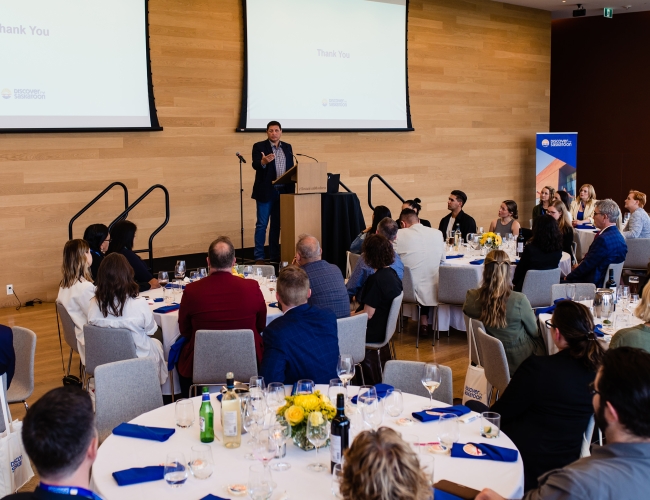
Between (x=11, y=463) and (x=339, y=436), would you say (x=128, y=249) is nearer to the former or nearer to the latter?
(x=11, y=463)

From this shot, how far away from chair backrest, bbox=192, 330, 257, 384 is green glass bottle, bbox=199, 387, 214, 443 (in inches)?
58.7

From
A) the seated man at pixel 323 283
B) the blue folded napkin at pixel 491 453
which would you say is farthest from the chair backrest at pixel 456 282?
the blue folded napkin at pixel 491 453

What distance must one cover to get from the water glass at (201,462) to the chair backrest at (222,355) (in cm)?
176

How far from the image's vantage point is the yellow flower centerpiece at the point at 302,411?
9.46 feet

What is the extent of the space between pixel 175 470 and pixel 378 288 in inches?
130

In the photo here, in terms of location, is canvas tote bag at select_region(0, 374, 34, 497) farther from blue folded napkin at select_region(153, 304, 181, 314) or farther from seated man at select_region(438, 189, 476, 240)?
seated man at select_region(438, 189, 476, 240)

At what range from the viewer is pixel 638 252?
9.13 metres

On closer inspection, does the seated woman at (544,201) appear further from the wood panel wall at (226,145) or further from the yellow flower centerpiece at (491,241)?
the wood panel wall at (226,145)

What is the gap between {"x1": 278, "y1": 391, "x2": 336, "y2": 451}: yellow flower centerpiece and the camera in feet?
9.46

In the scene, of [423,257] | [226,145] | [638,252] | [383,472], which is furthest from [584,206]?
[383,472]

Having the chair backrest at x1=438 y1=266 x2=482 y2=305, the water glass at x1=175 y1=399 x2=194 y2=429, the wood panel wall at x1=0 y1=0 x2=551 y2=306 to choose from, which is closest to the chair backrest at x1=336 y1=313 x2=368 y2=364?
the water glass at x1=175 y1=399 x2=194 y2=429

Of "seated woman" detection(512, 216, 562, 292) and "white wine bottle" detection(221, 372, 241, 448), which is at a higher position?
"seated woman" detection(512, 216, 562, 292)

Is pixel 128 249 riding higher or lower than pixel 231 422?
higher

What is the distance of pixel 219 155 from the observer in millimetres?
10836
